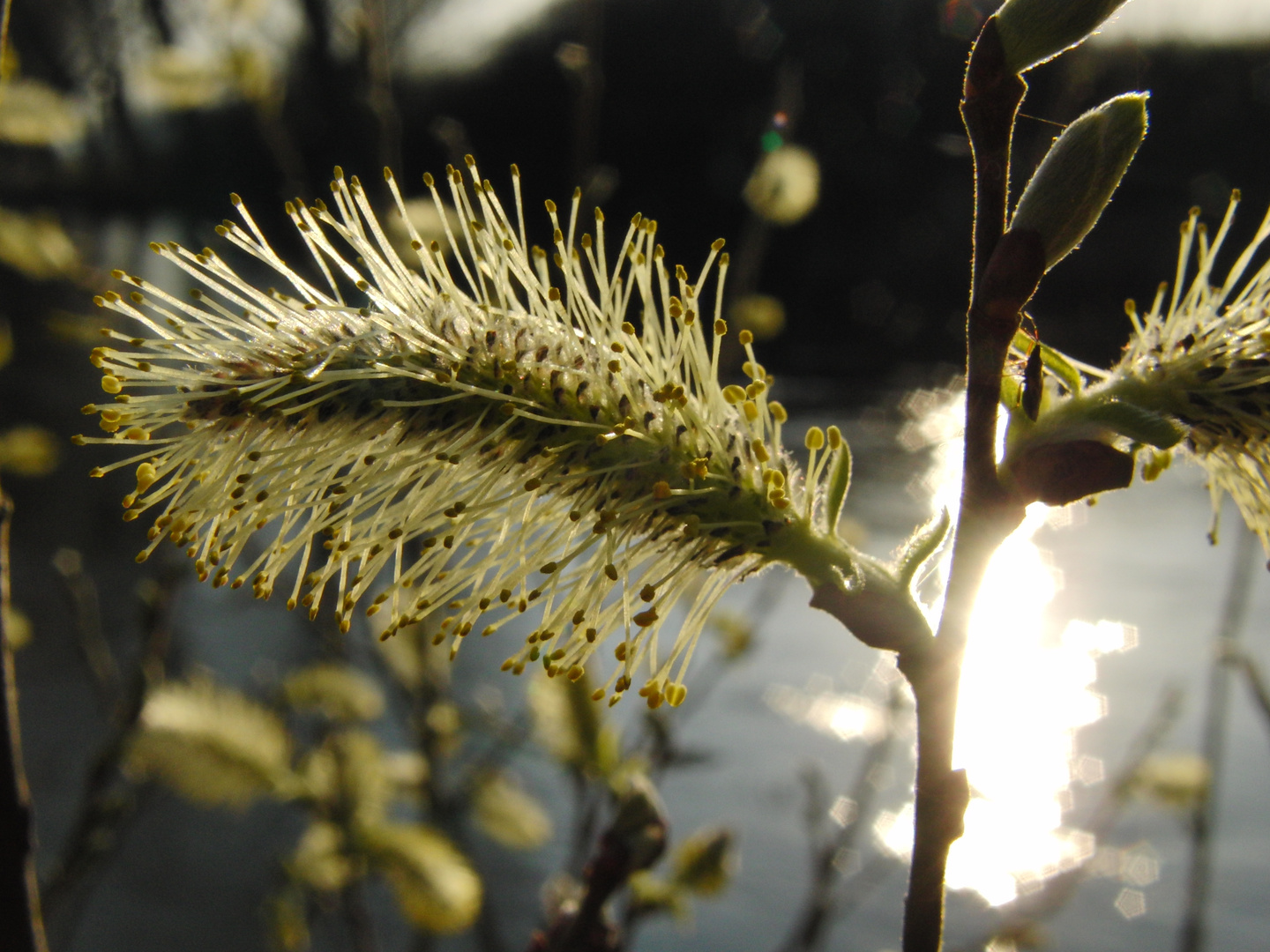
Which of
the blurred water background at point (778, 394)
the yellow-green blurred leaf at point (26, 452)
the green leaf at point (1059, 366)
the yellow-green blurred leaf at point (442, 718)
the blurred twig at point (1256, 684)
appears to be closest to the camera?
the green leaf at point (1059, 366)

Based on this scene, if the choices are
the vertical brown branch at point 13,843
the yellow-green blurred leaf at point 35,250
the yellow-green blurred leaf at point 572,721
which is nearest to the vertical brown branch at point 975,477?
the vertical brown branch at point 13,843

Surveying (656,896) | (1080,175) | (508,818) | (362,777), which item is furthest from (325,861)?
(1080,175)

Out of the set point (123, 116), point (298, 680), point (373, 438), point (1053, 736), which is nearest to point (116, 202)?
point (123, 116)

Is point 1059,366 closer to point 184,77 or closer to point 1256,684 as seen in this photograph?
point 1256,684

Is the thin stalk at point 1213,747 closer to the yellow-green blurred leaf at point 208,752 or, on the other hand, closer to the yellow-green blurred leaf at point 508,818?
the yellow-green blurred leaf at point 508,818

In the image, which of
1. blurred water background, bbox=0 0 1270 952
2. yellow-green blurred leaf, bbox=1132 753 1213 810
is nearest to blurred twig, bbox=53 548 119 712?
blurred water background, bbox=0 0 1270 952

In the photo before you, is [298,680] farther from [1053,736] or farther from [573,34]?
[573,34]

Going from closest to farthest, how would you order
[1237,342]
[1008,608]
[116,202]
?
[1237,342] → [1008,608] → [116,202]
